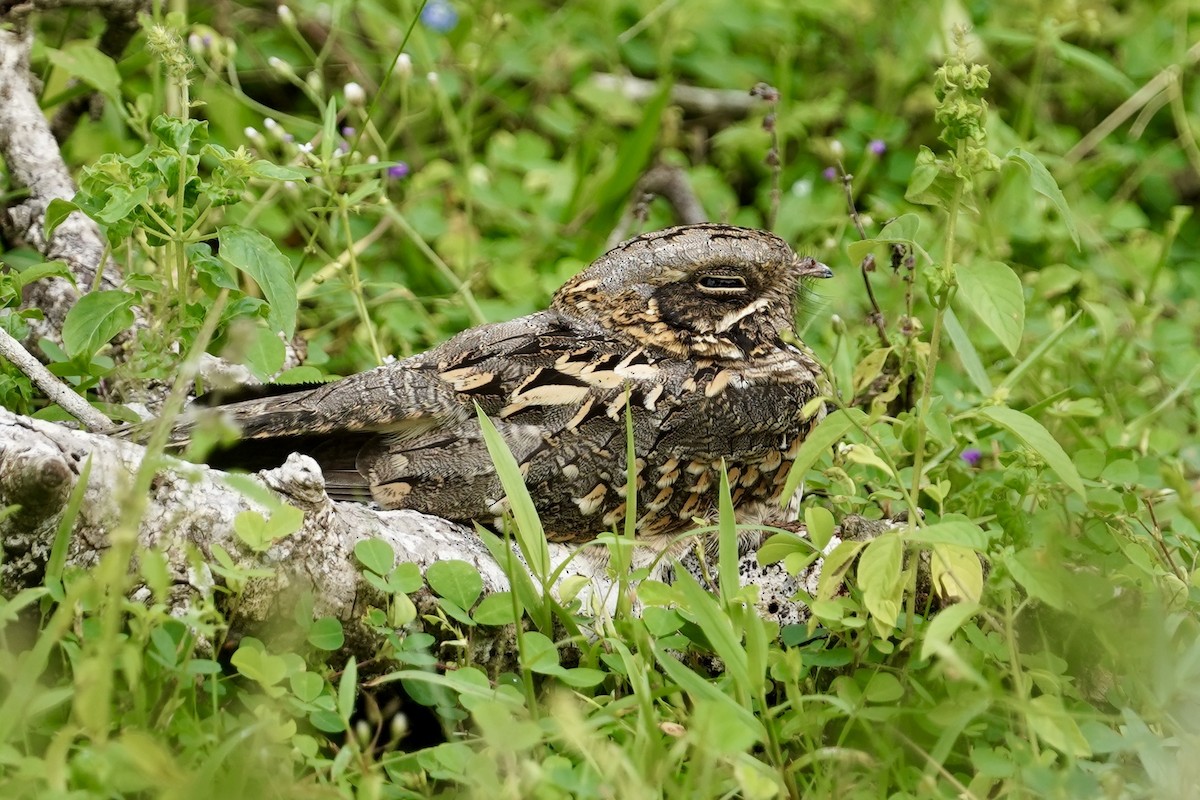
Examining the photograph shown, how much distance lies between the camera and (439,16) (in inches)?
215

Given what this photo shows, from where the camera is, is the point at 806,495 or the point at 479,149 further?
the point at 479,149

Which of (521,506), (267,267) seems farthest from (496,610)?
(267,267)

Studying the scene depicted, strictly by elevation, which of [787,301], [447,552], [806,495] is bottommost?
[806,495]

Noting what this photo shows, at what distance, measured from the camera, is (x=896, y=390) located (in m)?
3.29

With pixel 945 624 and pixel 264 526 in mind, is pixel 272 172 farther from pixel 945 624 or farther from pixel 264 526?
pixel 945 624

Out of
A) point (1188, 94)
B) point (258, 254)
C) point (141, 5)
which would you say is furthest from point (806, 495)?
point (1188, 94)

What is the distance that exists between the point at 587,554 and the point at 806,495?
2.42ft

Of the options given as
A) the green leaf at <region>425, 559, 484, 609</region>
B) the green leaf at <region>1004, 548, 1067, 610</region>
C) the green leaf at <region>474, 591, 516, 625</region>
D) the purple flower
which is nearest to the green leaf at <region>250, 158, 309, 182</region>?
the green leaf at <region>425, 559, 484, 609</region>

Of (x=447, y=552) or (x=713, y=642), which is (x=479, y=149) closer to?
(x=447, y=552)

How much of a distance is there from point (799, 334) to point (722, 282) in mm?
386

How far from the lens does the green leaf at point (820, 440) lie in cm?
247

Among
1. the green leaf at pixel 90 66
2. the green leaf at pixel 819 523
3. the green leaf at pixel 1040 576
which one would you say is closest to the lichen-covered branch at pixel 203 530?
the green leaf at pixel 819 523

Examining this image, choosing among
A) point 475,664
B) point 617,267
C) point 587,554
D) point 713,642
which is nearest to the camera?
point 713,642

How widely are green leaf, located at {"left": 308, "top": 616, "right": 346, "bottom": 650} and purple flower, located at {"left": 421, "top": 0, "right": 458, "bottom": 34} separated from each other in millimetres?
3464
